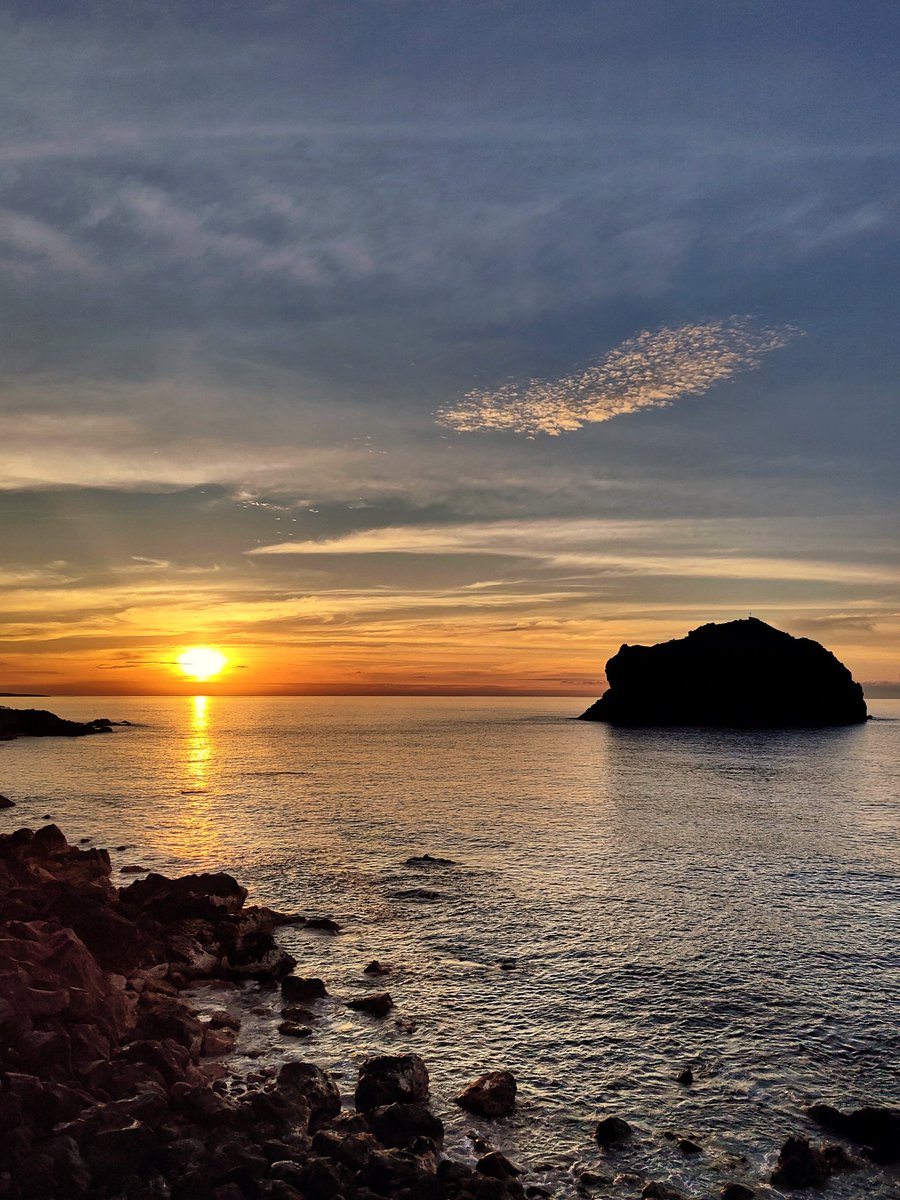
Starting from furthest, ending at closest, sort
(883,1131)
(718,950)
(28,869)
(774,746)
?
1. (774,746)
2. (28,869)
3. (718,950)
4. (883,1131)

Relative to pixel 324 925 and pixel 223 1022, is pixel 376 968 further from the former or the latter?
pixel 223 1022

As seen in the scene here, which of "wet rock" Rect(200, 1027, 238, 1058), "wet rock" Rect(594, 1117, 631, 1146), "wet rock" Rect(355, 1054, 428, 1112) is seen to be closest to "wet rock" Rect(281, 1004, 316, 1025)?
"wet rock" Rect(200, 1027, 238, 1058)

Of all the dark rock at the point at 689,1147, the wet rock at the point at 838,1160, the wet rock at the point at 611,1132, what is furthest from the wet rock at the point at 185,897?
the wet rock at the point at 838,1160

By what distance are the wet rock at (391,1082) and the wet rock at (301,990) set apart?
6.09 meters

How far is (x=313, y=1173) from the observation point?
13875 mm

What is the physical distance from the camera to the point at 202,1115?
15.6 meters

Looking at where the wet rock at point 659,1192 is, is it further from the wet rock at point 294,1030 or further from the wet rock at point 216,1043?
the wet rock at point 216,1043

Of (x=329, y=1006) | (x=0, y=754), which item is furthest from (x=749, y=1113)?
(x=0, y=754)

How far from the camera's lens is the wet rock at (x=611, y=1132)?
1677 centimetres

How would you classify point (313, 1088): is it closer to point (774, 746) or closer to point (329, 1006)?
point (329, 1006)

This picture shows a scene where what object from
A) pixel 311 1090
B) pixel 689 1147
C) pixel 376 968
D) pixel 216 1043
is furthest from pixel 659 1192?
pixel 376 968

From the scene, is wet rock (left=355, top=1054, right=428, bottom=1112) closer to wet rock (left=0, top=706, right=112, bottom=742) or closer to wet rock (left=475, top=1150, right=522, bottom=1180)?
wet rock (left=475, top=1150, right=522, bottom=1180)

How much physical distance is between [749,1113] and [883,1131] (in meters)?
2.70

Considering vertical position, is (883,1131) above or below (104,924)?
below
